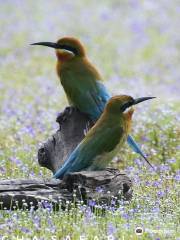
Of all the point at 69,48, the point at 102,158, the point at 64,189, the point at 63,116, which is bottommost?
the point at 64,189

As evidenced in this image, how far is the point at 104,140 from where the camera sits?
22.7 feet

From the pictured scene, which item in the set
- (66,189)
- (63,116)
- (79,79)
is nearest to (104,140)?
(66,189)

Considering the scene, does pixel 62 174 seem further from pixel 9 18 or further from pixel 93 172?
pixel 9 18

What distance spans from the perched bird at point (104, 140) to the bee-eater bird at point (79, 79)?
46.4 inches

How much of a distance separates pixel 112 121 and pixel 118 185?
1.98 ft

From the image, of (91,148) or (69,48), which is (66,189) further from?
(69,48)

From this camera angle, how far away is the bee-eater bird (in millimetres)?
8234

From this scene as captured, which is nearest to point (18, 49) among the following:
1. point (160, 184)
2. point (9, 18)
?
point (9, 18)

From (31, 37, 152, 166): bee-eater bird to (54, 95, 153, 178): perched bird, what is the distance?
1.18 m

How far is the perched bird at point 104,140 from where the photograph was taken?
6926 mm

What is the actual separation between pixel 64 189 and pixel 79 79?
1.95 m

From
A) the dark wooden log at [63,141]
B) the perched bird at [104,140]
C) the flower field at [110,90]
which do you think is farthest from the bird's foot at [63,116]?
the perched bird at [104,140]

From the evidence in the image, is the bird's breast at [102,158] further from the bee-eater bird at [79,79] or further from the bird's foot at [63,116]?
the bee-eater bird at [79,79]

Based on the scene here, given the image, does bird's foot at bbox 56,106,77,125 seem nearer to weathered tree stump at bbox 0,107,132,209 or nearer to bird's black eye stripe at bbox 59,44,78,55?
bird's black eye stripe at bbox 59,44,78,55
